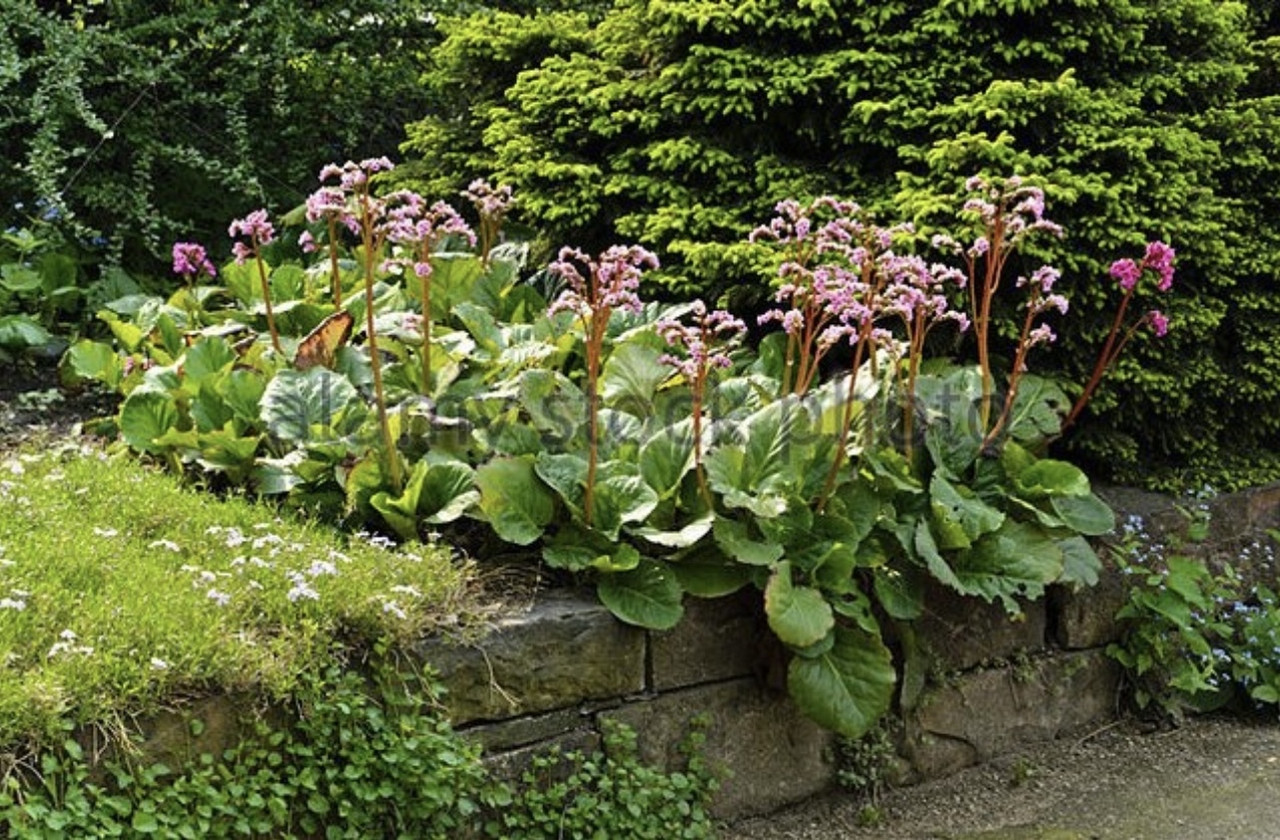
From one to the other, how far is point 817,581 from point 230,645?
1202mm

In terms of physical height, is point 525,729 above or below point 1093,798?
above

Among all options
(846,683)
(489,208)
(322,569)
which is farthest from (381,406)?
(846,683)

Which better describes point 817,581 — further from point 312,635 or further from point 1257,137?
point 1257,137

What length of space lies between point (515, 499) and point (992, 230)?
1251 millimetres

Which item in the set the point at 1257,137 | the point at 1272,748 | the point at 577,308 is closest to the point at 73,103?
the point at 577,308

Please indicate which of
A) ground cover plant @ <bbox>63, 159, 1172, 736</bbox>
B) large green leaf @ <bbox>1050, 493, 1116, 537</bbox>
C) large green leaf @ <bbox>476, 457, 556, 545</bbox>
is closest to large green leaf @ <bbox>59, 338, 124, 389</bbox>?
ground cover plant @ <bbox>63, 159, 1172, 736</bbox>

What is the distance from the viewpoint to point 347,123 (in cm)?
560

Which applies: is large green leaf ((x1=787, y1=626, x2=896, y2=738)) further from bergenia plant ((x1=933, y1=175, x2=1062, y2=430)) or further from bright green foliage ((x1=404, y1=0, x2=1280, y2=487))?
bright green foliage ((x1=404, y1=0, x2=1280, y2=487))

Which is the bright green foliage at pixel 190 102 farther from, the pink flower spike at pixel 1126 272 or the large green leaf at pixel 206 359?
the pink flower spike at pixel 1126 272

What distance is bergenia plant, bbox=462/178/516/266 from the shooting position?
366 cm

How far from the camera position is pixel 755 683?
120 inches

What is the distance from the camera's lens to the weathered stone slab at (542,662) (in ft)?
8.75

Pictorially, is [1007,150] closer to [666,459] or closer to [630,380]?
[630,380]

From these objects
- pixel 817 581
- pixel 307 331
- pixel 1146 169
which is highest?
pixel 1146 169
